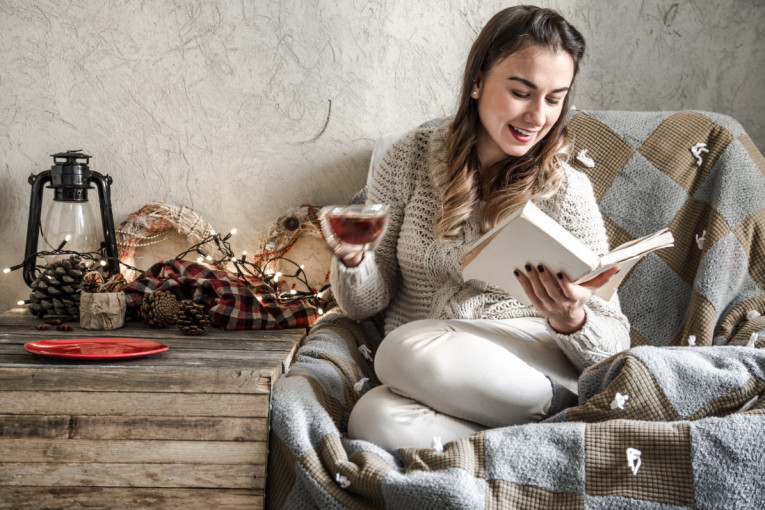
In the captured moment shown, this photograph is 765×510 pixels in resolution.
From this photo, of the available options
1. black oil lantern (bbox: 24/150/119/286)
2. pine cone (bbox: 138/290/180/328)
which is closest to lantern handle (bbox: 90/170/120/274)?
black oil lantern (bbox: 24/150/119/286)

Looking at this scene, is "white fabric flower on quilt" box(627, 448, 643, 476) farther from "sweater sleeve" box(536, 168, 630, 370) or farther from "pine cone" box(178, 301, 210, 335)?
"pine cone" box(178, 301, 210, 335)

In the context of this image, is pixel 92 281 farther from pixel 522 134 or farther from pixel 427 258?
pixel 522 134

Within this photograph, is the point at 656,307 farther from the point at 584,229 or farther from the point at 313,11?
the point at 313,11

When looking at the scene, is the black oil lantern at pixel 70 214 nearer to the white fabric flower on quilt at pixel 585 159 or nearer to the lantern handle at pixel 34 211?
the lantern handle at pixel 34 211

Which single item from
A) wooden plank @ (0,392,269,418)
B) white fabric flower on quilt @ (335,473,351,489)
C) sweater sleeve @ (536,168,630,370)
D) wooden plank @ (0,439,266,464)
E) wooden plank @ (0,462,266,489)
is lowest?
wooden plank @ (0,462,266,489)

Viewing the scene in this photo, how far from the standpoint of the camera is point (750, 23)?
1.87 metres

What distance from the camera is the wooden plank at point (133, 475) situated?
109cm

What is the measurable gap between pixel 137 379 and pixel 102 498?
19 cm

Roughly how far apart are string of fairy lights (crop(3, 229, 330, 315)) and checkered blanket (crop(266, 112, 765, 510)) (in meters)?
0.21

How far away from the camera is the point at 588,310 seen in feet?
4.00

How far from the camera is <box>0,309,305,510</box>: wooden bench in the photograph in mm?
1087

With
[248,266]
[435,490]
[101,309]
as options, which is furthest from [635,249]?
[248,266]

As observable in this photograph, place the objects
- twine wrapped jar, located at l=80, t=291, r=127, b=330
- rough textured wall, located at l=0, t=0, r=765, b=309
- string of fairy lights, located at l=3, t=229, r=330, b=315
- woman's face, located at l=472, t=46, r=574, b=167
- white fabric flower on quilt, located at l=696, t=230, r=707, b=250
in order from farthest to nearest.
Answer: rough textured wall, located at l=0, t=0, r=765, b=309, string of fairy lights, located at l=3, t=229, r=330, b=315, white fabric flower on quilt, located at l=696, t=230, r=707, b=250, twine wrapped jar, located at l=80, t=291, r=127, b=330, woman's face, located at l=472, t=46, r=574, b=167

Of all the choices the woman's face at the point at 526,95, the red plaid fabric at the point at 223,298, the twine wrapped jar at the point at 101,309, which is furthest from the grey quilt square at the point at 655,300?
the twine wrapped jar at the point at 101,309
